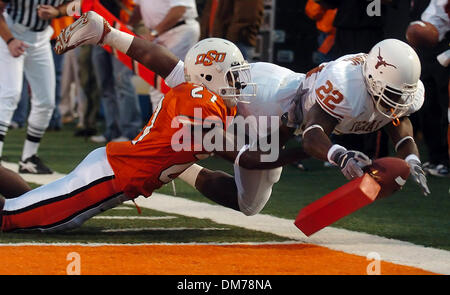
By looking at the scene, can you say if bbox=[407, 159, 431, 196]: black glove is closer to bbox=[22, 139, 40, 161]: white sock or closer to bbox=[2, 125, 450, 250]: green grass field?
bbox=[2, 125, 450, 250]: green grass field

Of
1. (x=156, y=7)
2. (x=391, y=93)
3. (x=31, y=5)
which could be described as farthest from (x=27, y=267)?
(x=156, y=7)

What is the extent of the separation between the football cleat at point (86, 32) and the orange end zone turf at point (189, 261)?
45.4 inches

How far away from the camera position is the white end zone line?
4082mm

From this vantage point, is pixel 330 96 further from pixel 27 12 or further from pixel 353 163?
pixel 27 12

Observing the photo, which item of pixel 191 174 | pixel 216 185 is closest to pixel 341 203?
pixel 216 185

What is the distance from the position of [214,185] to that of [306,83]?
0.69 m

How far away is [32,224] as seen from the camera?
4348 mm

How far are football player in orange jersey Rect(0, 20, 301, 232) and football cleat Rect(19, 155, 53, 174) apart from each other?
2307 mm

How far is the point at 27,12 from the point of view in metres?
6.36

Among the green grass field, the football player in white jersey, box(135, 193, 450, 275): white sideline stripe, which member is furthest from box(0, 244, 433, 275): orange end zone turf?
the football player in white jersey

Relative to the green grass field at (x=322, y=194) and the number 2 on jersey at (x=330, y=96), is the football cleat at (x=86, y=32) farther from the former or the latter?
the number 2 on jersey at (x=330, y=96)

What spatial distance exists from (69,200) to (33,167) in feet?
8.20

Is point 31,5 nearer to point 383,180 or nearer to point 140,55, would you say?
point 140,55

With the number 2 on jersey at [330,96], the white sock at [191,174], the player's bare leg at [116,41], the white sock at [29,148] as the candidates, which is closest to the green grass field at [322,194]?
the white sock at [191,174]
